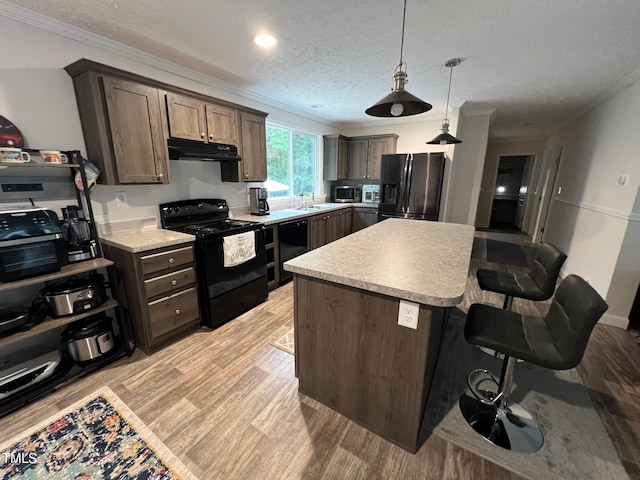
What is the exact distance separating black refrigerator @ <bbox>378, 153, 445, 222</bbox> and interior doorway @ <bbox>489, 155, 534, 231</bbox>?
4966 millimetres

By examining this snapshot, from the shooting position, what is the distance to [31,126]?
1.90m

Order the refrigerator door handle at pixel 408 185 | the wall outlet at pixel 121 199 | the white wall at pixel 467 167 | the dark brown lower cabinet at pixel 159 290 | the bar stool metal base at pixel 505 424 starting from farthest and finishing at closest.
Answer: the white wall at pixel 467 167 < the refrigerator door handle at pixel 408 185 < the wall outlet at pixel 121 199 < the dark brown lower cabinet at pixel 159 290 < the bar stool metal base at pixel 505 424

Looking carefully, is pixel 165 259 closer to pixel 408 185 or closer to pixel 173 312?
pixel 173 312

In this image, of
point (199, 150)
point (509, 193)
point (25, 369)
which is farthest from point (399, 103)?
point (509, 193)

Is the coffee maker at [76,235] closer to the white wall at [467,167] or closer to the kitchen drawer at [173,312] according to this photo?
the kitchen drawer at [173,312]

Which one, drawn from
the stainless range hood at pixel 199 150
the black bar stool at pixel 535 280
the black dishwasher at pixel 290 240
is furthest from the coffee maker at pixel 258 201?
the black bar stool at pixel 535 280

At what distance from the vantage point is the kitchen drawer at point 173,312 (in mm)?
2152

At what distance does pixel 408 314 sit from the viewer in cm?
125

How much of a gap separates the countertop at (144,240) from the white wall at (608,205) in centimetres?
408

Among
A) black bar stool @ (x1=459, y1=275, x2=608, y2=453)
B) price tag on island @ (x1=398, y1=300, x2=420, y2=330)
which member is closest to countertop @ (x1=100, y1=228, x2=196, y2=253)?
price tag on island @ (x1=398, y1=300, x2=420, y2=330)

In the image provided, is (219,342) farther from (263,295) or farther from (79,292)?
(79,292)

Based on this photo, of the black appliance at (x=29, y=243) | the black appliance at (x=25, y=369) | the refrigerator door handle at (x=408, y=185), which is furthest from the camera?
the refrigerator door handle at (x=408, y=185)

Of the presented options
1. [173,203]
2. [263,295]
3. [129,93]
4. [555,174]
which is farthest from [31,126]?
[555,174]

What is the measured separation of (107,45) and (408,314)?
9.92ft
